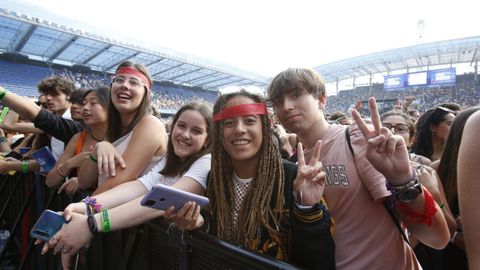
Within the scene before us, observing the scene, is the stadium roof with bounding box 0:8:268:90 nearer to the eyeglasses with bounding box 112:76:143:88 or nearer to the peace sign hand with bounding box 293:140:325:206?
the eyeglasses with bounding box 112:76:143:88

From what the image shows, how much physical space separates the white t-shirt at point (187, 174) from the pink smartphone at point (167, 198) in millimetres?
502

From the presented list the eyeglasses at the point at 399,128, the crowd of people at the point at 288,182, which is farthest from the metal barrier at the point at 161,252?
the eyeglasses at the point at 399,128

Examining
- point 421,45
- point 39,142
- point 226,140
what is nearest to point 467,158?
point 226,140

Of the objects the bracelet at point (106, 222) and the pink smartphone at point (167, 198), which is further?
the bracelet at point (106, 222)

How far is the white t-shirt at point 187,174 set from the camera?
1785mm

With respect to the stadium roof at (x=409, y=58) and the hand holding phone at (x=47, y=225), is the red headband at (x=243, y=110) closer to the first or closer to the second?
the hand holding phone at (x=47, y=225)

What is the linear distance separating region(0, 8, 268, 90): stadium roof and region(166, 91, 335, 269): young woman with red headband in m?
23.9

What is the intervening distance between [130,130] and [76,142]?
855 millimetres

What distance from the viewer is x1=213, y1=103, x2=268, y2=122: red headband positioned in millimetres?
1676

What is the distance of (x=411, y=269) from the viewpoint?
1.51 metres

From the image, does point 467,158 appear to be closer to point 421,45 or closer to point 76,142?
point 76,142

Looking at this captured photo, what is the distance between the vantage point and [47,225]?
4.88 ft

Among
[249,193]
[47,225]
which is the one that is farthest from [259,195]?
[47,225]

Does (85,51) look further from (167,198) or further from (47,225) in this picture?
(167,198)
